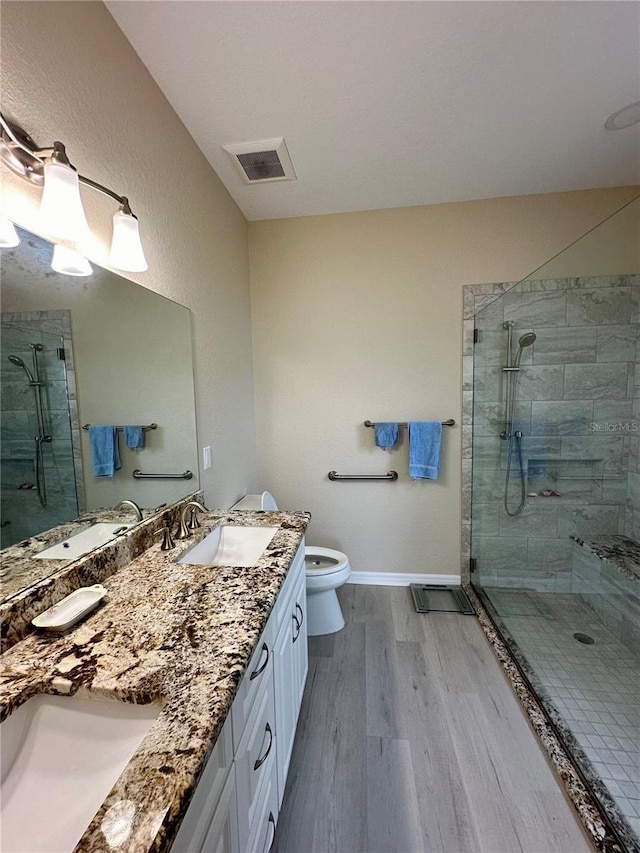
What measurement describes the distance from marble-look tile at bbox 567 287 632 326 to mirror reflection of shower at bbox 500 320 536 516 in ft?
0.91

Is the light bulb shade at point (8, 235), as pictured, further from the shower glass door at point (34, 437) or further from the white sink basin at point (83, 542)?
the white sink basin at point (83, 542)

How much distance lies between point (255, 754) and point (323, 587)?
107cm

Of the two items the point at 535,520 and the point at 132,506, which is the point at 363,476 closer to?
the point at 535,520

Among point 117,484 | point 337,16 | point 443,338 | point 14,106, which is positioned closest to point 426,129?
point 337,16

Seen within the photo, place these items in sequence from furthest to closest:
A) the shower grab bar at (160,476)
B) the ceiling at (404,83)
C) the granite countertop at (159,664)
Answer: the shower grab bar at (160,476) < the ceiling at (404,83) < the granite countertop at (159,664)

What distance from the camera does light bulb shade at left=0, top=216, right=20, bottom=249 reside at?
78cm

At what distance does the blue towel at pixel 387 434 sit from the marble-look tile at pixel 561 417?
88 centimetres

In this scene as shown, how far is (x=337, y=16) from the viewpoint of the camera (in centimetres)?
117

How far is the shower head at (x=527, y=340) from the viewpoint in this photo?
2.19 m

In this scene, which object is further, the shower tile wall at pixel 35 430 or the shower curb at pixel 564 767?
the shower curb at pixel 564 767

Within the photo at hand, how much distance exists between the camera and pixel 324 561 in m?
2.21

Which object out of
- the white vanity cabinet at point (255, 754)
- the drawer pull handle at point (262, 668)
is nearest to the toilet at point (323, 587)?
the white vanity cabinet at point (255, 754)

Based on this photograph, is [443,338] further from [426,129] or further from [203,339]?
[203,339]

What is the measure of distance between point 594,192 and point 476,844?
3.25 meters
